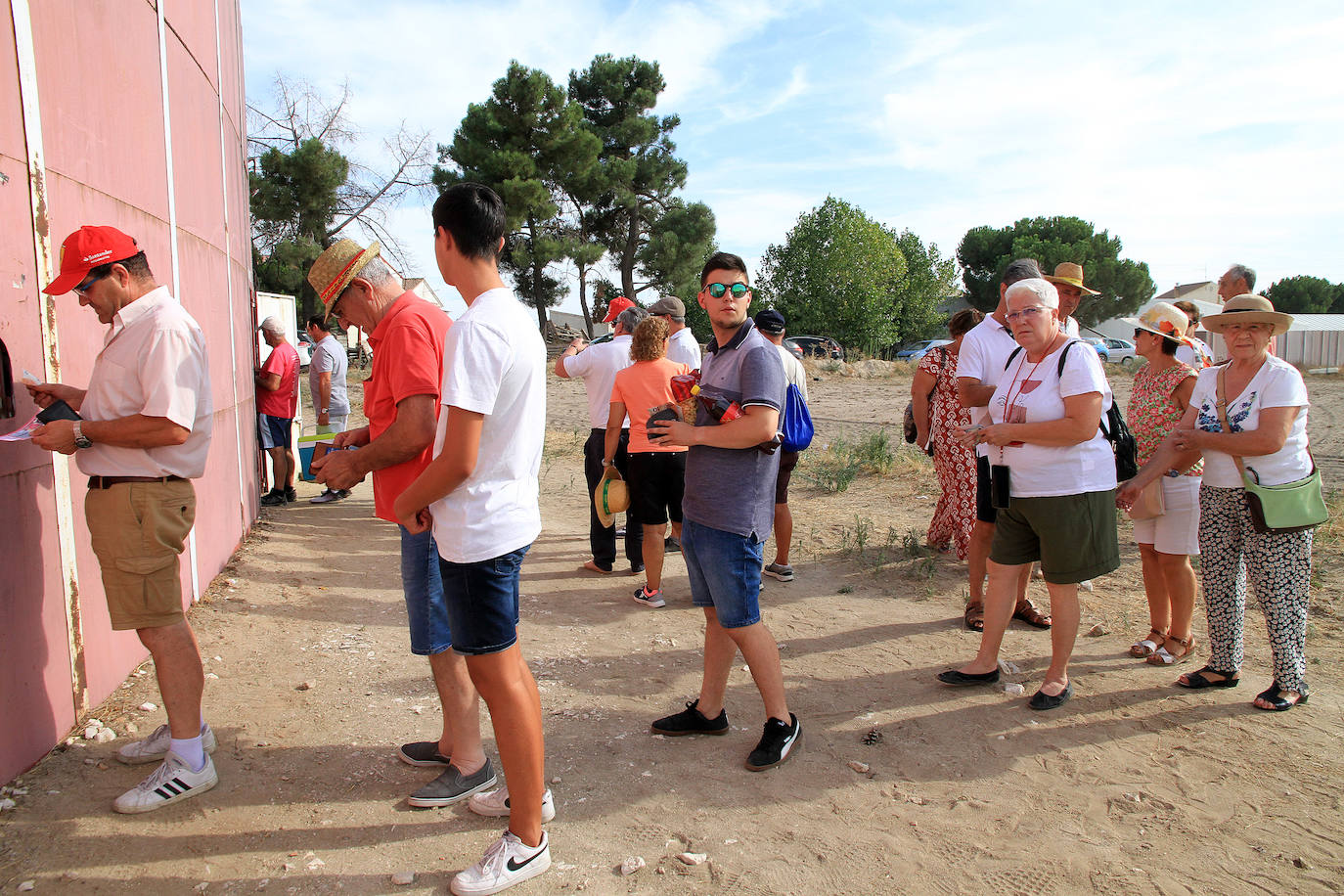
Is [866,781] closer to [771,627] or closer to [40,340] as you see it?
[771,627]

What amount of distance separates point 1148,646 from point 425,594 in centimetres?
381

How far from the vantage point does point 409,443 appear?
264 centimetres

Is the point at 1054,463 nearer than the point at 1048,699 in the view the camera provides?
Yes

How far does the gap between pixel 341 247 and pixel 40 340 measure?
4.33 ft

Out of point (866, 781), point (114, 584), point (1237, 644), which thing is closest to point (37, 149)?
point (114, 584)

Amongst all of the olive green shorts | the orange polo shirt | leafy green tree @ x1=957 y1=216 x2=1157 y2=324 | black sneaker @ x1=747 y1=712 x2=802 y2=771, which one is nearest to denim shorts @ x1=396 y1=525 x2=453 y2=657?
the orange polo shirt

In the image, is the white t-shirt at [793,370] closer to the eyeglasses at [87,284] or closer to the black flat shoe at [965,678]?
the black flat shoe at [965,678]

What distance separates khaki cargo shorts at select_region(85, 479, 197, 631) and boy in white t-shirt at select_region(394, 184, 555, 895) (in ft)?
3.61

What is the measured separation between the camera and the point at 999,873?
2684mm

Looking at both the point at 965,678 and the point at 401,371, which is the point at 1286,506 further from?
the point at 401,371

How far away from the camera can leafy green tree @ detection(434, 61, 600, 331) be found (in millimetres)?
33344

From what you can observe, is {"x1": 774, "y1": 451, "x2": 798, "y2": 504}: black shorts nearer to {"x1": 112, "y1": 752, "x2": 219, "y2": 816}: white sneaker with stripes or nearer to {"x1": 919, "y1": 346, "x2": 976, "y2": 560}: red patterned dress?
{"x1": 919, "y1": 346, "x2": 976, "y2": 560}: red patterned dress

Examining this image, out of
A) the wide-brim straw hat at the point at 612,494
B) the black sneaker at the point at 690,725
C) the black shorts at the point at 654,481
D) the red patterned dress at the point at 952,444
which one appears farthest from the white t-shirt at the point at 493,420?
the red patterned dress at the point at 952,444

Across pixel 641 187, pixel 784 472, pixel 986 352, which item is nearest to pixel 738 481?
pixel 986 352
